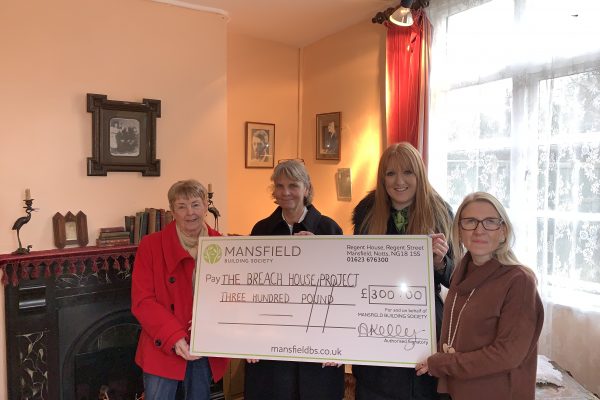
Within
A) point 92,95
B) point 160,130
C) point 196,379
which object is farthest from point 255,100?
→ point 196,379

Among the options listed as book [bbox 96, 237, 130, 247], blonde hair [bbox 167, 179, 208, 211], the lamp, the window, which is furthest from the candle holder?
the window

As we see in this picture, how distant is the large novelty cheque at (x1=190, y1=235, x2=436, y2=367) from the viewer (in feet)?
5.03

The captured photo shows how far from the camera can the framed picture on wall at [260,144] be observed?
12.9 ft

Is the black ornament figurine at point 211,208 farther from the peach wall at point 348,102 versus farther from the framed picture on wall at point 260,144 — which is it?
the peach wall at point 348,102

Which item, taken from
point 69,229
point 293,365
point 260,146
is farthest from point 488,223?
point 260,146

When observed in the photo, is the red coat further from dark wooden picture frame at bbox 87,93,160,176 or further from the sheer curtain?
the sheer curtain

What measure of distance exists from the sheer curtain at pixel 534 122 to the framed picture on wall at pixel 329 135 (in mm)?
1083

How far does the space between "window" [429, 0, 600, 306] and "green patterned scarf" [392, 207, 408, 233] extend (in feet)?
3.28

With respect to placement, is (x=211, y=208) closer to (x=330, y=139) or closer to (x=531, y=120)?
(x=330, y=139)

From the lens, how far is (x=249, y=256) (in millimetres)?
1723

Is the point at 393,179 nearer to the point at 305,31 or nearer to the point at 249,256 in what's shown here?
the point at 249,256

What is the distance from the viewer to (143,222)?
291cm

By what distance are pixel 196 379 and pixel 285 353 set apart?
544 mm

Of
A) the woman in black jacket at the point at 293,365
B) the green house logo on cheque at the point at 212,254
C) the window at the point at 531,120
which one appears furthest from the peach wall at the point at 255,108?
the green house logo on cheque at the point at 212,254
